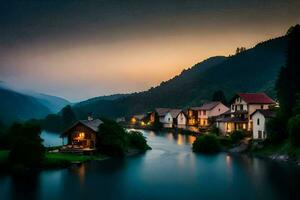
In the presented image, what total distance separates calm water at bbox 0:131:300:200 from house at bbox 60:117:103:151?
8.94m

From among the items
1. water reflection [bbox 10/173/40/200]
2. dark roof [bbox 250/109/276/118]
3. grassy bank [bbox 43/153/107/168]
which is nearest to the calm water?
water reflection [bbox 10/173/40/200]

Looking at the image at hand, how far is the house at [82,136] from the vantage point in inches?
3073

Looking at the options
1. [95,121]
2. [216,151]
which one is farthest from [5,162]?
[216,151]

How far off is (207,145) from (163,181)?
33.1 meters

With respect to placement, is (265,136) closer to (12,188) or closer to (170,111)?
(12,188)

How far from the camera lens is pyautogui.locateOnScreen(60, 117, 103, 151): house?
78062 millimetres

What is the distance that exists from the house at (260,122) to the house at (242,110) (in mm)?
11556

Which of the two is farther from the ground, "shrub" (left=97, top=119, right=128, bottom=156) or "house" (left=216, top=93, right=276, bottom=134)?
"house" (left=216, top=93, right=276, bottom=134)

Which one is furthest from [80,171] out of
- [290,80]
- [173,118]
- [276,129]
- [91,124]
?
[173,118]

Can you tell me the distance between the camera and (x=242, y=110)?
106250 millimetres

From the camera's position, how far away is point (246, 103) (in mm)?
104375

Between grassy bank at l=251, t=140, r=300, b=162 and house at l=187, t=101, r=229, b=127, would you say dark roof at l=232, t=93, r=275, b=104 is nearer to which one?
grassy bank at l=251, t=140, r=300, b=162

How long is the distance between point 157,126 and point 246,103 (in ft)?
188

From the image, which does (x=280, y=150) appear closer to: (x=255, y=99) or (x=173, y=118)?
(x=255, y=99)
